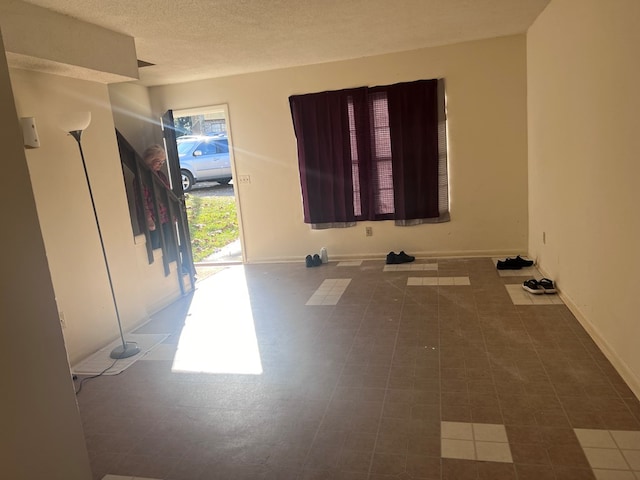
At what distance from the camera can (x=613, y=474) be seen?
1.83 meters

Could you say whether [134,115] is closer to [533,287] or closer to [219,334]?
[219,334]

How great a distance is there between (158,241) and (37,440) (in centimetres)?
345

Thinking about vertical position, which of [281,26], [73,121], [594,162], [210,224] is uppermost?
[281,26]

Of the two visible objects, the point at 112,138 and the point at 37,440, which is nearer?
the point at 37,440

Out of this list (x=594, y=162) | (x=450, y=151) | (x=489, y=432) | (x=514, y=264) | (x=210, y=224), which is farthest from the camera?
(x=210, y=224)

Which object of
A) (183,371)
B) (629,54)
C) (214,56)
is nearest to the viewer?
(629,54)

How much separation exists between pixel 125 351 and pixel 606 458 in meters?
3.07

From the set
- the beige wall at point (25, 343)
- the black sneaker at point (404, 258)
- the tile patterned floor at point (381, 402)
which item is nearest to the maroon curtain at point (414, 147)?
the black sneaker at point (404, 258)

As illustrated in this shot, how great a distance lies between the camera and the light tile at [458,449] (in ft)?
6.66

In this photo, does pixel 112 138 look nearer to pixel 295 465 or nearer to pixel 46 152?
pixel 46 152

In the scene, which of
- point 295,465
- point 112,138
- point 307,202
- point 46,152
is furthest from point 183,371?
point 307,202

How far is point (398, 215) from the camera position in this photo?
217 inches

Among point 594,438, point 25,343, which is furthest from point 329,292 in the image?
point 25,343

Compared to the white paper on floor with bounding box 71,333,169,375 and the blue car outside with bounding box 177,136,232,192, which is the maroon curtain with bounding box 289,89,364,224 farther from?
the blue car outside with bounding box 177,136,232,192
